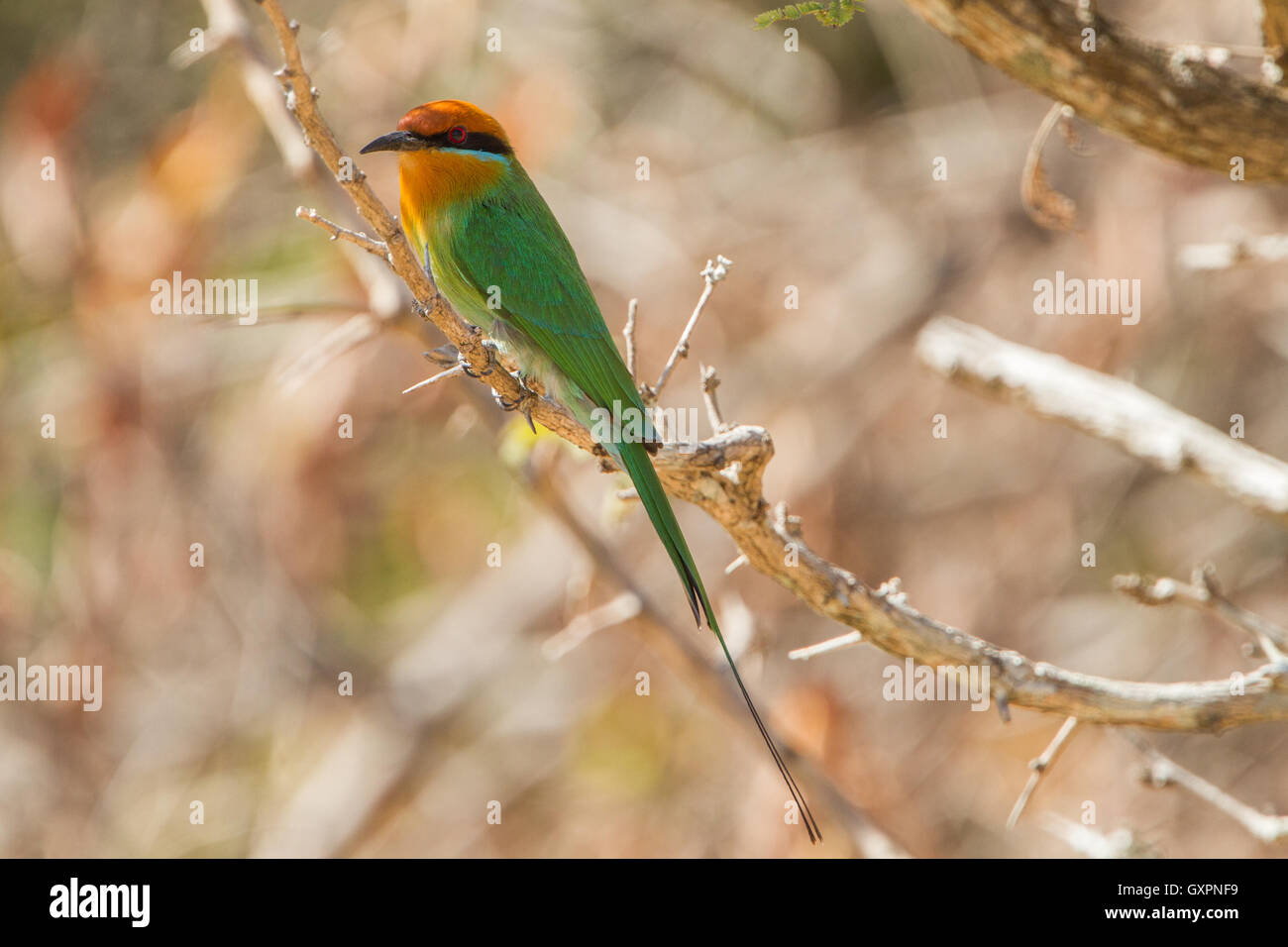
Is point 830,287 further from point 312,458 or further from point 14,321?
point 14,321

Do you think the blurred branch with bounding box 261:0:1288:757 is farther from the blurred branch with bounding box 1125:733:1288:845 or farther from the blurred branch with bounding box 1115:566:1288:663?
the blurred branch with bounding box 1125:733:1288:845

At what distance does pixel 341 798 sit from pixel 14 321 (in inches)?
110

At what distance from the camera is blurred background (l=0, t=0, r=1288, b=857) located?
5.46m

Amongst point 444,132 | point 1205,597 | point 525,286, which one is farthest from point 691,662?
point 444,132

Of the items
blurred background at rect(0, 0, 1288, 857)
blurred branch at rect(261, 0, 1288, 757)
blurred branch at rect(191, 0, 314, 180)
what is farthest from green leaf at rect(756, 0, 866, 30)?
blurred background at rect(0, 0, 1288, 857)

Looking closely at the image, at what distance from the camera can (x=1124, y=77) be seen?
7.94 feet

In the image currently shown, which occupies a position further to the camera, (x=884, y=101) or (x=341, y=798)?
(x=884, y=101)

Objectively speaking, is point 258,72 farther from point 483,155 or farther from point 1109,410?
point 1109,410

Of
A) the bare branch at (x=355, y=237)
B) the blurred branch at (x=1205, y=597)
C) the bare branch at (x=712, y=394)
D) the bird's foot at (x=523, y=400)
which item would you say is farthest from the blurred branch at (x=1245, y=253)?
the bare branch at (x=355, y=237)

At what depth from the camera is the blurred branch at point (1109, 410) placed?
2.75 m

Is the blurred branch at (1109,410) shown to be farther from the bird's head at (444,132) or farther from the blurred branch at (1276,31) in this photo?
the bird's head at (444,132)

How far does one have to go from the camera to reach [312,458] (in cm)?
581

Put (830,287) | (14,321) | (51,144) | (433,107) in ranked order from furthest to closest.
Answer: (830,287) → (14,321) → (51,144) → (433,107)

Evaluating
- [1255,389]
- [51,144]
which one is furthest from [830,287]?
[51,144]
